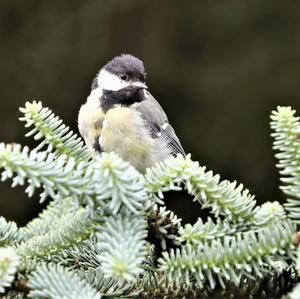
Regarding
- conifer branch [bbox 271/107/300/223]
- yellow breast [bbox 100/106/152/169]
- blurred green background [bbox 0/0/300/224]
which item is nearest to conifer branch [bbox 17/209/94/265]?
conifer branch [bbox 271/107/300/223]

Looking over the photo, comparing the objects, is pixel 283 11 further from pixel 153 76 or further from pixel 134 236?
pixel 134 236

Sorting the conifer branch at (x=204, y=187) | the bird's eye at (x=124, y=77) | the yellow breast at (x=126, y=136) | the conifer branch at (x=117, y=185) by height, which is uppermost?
the bird's eye at (x=124, y=77)

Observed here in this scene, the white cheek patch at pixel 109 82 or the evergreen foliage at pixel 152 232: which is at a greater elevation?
the white cheek patch at pixel 109 82

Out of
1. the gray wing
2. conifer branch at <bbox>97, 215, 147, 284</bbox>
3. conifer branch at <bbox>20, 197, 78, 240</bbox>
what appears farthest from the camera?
the gray wing

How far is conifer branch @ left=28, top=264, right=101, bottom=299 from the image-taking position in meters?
0.71

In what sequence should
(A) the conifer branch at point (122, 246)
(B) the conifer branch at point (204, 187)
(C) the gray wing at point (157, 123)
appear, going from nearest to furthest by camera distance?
(A) the conifer branch at point (122, 246) < (B) the conifer branch at point (204, 187) < (C) the gray wing at point (157, 123)

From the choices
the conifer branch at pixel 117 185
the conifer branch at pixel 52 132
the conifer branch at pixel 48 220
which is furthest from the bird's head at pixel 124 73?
the conifer branch at pixel 117 185

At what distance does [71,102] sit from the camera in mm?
2502

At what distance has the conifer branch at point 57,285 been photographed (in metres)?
0.71

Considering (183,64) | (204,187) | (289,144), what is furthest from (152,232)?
(183,64)

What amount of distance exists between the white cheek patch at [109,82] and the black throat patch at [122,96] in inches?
0.4

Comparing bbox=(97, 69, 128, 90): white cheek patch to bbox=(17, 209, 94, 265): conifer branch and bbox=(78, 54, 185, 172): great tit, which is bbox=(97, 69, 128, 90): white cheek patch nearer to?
bbox=(78, 54, 185, 172): great tit

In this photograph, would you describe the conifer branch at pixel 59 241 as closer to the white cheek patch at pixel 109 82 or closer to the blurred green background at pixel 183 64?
the white cheek patch at pixel 109 82

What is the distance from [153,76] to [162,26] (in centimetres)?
19
